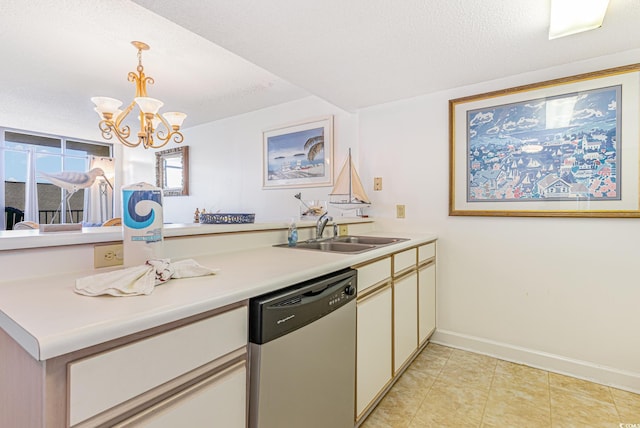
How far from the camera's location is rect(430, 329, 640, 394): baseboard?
6.26 ft

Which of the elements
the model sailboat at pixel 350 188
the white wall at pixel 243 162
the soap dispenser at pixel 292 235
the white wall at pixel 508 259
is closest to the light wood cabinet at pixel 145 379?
the soap dispenser at pixel 292 235

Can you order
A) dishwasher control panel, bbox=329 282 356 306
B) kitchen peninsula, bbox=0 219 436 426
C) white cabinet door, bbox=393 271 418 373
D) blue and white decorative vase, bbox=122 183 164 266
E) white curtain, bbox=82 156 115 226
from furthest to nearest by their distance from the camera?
1. white curtain, bbox=82 156 115 226
2. white cabinet door, bbox=393 271 418 373
3. dishwasher control panel, bbox=329 282 356 306
4. blue and white decorative vase, bbox=122 183 164 266
5. kitchen peninsula, bbox=0 219 436 426

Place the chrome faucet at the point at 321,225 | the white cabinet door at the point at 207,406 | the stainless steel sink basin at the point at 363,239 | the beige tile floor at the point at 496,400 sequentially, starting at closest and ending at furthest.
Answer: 1. the white cabinet door at the point at 207,406
2. the beige tile floor at the point at 496,400
3. the chrome faucet at the point at 321,225
4. the stainless steel sink basin at the point at 363,239

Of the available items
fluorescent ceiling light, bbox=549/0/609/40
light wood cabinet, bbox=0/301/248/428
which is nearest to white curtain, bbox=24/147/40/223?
light wood cabinet, bbox=0/301/248/428

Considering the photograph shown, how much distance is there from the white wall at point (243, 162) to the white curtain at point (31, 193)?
219cm

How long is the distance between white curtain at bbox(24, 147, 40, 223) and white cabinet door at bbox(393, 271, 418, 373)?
19.6ft

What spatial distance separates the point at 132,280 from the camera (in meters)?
0.89

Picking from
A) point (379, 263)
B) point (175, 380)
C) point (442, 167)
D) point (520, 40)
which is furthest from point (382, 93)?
point (175, 380)

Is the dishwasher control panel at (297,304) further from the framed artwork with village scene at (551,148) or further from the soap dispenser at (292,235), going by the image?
the framed artwork with village scene at (551,148)

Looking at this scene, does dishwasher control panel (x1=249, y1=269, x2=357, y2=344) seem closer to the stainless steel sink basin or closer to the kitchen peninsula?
the kitchen peninsula

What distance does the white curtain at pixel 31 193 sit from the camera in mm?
5074

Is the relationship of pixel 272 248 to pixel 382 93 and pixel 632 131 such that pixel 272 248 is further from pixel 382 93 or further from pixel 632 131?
pixel 632 131

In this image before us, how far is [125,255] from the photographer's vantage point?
1108 mm

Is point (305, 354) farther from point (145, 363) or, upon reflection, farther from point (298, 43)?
point (298, 43)
